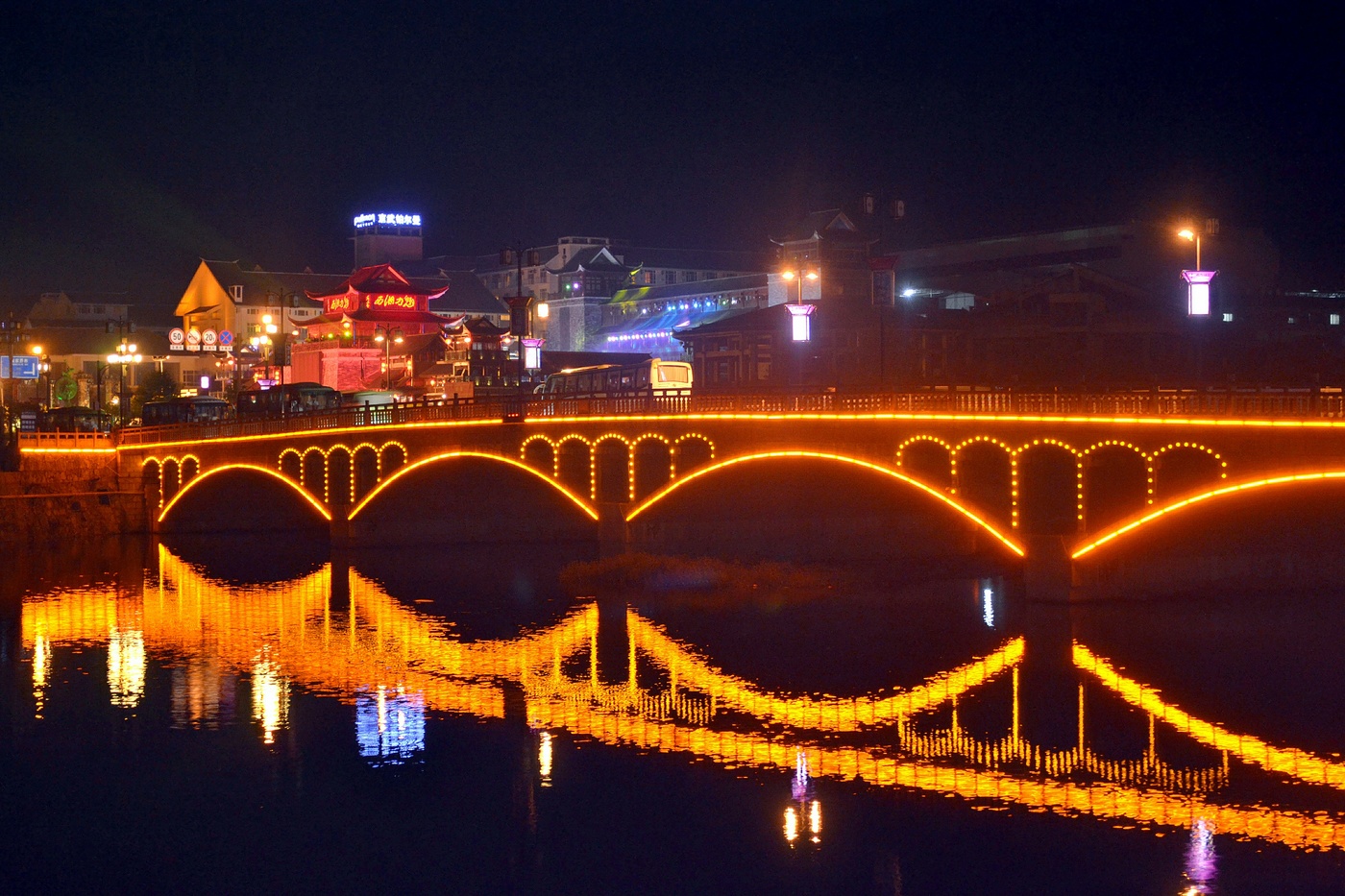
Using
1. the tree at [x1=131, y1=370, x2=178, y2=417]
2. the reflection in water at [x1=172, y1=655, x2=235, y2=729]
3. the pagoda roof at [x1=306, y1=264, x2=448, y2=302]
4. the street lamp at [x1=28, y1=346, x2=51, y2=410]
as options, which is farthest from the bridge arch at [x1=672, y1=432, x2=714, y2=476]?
the tree at [x1=131, y1=370, x2=178, y2=417]

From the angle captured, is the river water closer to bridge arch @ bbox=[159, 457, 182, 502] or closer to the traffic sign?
bridge arch @ bbox=[159, 457, 182, 502]

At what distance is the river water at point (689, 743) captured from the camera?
27.5m

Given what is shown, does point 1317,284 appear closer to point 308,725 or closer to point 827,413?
point 827,413

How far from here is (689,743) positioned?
118 feet

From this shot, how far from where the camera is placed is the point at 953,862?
27.0 metres

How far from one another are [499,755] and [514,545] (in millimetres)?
42989

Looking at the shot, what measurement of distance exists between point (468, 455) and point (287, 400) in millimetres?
33270

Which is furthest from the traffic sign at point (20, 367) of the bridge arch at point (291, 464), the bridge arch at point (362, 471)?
the bridge arch at point (362, 471)

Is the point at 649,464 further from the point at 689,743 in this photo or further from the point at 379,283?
the point at 379,283

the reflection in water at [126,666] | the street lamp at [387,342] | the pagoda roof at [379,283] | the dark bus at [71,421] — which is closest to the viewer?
the reflection in water at [126,666]

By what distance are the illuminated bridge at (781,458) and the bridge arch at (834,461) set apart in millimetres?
71

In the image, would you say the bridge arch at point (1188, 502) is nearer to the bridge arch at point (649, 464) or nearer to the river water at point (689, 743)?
the river water at point (689, 743)

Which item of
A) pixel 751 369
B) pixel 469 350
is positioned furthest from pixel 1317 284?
pixel 469 350

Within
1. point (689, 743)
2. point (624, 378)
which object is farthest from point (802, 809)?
point (624, 378)
